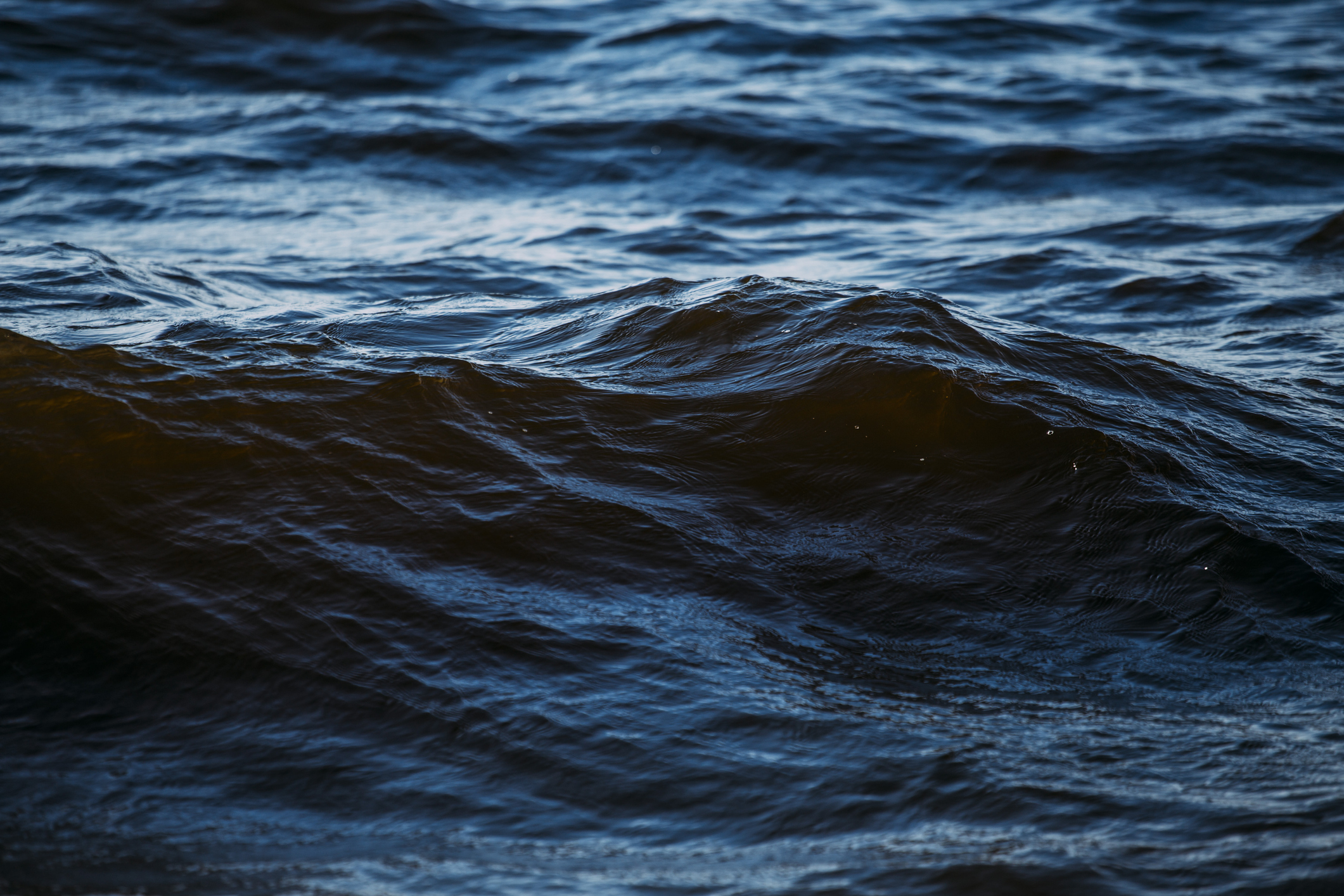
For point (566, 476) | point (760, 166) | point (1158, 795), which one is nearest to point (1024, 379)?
point (566, 476)

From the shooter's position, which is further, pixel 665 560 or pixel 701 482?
pixel 701 482

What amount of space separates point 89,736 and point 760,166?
266 inches

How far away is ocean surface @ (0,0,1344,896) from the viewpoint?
2.45 m

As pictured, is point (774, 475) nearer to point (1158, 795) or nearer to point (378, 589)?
point (378, 589)

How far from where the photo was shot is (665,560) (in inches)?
133

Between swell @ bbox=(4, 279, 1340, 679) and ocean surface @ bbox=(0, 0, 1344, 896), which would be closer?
ocean surface @ bbox=(0, 0, 1344, 896)

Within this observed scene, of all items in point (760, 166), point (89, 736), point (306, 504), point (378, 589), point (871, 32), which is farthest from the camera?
point (871, 32)

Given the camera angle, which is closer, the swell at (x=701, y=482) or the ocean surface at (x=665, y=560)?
the ocean surface at (x=665, y=560)

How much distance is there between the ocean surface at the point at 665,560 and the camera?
96.3 inches

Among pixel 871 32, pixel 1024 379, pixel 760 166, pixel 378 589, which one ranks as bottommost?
pixel 378 589

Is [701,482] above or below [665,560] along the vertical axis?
above

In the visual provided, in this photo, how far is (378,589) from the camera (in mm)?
3213

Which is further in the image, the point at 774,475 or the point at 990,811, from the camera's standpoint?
the point at 774,475

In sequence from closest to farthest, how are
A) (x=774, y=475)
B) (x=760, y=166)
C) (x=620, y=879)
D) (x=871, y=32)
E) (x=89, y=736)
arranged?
(x=620, y=879) < (x=89, y=736) < (x=774, y=475) < (x=760, y=166) < (x=871, y=32)
